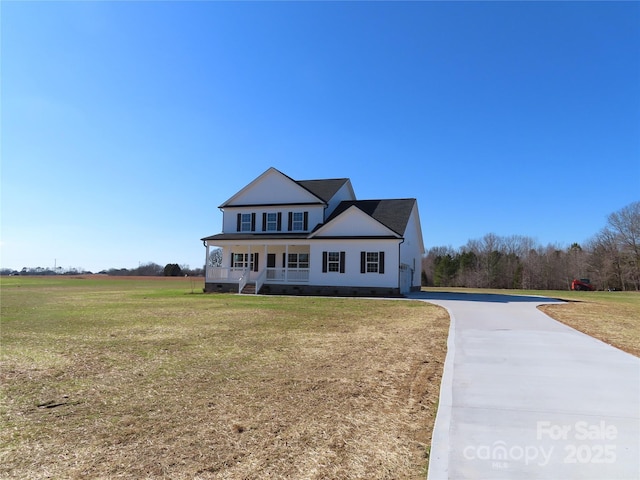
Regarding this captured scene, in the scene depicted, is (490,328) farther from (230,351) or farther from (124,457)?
(124,457)

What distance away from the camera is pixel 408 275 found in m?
30.0

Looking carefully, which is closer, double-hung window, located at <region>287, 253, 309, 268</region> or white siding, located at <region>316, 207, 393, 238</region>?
white siding, located at <region>316, 207, 393, 238</region>

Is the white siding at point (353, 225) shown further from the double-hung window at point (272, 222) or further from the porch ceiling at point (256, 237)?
the double-hung window at point (272, 222)

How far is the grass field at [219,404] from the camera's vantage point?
3.46 metres

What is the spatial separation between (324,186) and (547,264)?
140ft

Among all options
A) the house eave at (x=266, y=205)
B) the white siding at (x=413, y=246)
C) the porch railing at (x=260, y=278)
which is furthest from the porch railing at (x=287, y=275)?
the white siding at (x=413, y=246)

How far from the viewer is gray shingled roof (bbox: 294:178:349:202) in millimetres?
30656

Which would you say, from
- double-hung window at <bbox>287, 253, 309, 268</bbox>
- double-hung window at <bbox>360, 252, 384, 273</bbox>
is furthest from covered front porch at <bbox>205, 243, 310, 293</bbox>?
double-hung window at <bbox>360, 252, 384, 273</bbox>

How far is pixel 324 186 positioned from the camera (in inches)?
1266

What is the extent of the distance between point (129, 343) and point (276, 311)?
23.7 feet

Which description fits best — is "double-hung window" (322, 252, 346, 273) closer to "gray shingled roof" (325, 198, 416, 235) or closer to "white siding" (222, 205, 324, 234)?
"gray shingled roof" (325, 198, 416, 235)

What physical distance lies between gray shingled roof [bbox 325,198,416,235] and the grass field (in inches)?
685

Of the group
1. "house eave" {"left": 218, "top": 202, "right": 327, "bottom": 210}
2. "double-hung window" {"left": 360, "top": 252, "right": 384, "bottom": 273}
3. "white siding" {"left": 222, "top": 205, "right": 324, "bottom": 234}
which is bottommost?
"double-hung window" {"left": 360, "top": 252, "right": 384, "bottom": 273}

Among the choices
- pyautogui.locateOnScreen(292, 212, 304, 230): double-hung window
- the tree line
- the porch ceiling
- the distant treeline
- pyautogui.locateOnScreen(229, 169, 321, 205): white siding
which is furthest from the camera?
the distant treeline
